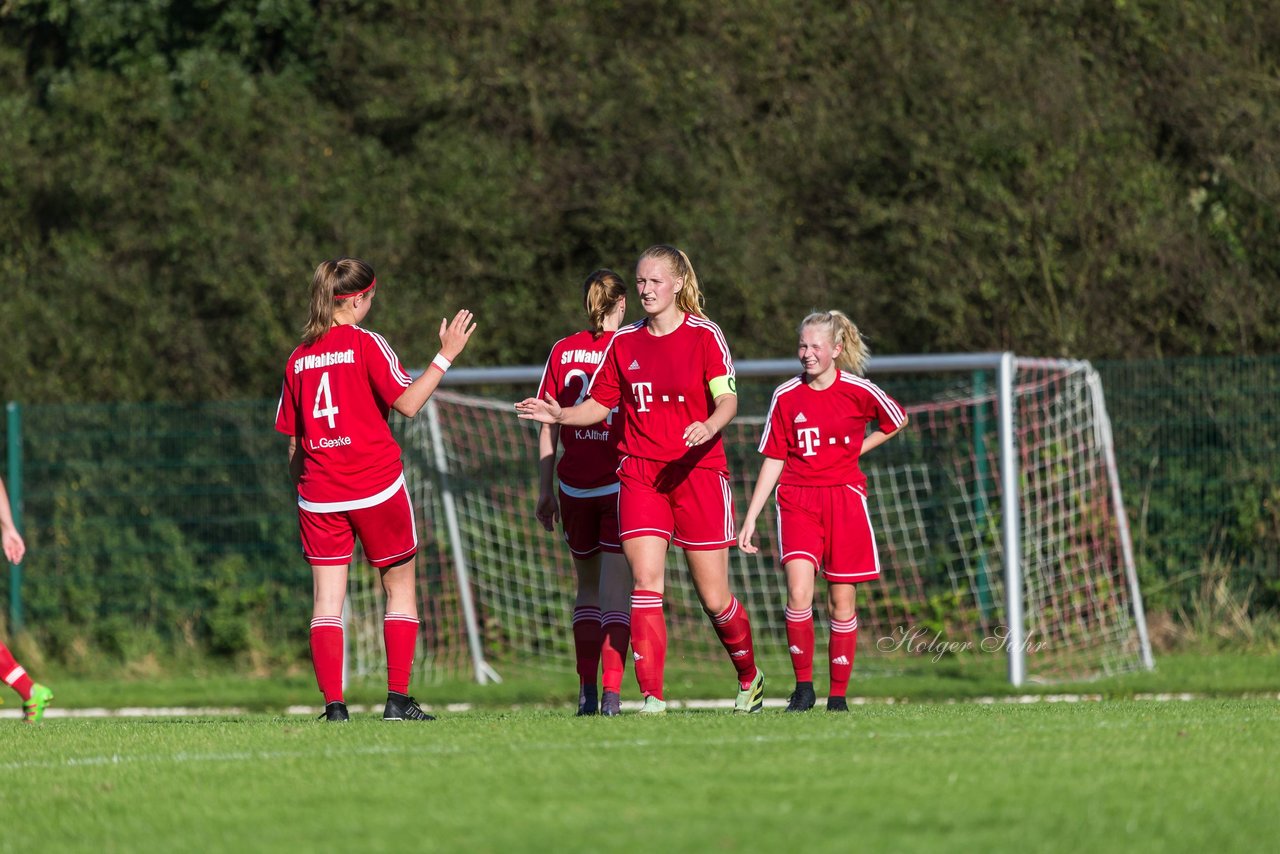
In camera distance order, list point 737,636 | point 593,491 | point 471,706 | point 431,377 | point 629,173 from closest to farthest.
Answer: point 431,377 < point 737,636 < point 593,491 < point 471,706 < point 629,173

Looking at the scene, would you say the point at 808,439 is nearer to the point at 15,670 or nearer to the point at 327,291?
the point at 327,291

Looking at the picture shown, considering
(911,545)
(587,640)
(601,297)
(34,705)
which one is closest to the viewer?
(601,297)

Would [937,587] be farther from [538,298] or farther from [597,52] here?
[597,52]

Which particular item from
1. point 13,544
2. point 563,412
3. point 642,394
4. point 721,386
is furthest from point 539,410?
point 13,544

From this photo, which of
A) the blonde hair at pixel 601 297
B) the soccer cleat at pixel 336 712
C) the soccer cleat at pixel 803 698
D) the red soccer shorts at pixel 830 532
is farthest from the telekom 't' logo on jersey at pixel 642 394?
the soccer cleat at pixel 336 712

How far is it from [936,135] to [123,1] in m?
9.32

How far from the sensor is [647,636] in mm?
7535

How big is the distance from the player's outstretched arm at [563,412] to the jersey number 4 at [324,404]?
2.76 ft

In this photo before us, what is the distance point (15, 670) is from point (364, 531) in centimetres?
262

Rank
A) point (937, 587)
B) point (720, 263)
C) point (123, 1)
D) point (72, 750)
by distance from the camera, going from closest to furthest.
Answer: point (72, 750) → point (937, 587) → point (720, 263) → point (123, 1)

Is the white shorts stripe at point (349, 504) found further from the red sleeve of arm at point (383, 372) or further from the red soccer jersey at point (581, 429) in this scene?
the red soccer jersey at point (581, 429)

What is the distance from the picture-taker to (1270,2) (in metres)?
15.5

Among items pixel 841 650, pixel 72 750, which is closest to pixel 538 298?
pixel 841 650

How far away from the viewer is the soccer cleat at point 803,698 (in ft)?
27.8
